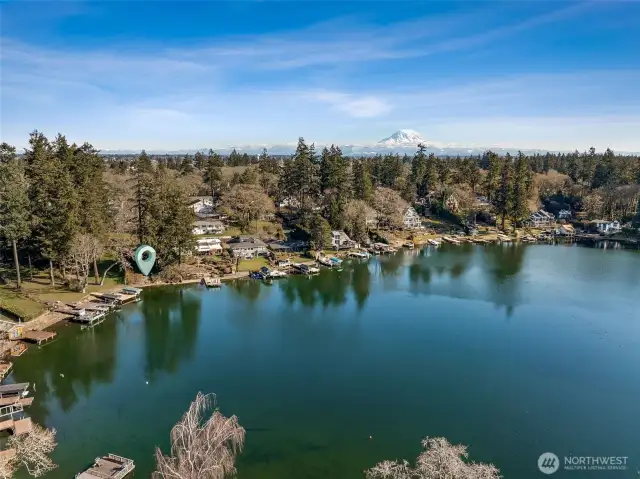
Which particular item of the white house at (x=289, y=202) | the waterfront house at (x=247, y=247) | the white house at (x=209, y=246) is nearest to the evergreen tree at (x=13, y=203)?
the white house at (x=209, y=246)

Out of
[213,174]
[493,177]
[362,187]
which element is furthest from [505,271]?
[213,174]

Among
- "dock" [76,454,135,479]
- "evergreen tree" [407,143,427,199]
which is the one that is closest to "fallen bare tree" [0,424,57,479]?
"dock" [76,454,135,479]

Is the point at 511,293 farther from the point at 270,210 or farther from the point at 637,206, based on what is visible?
the point at 637,206

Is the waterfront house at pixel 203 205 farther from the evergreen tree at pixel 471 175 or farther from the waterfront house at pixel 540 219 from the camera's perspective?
the waterfront house at pixel 540 219

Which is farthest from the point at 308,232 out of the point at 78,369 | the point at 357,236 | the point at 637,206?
the point at 637,206

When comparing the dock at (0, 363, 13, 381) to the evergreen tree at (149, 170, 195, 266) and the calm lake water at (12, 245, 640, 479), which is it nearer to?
the calm lake water at (12, 245, 640, 479)

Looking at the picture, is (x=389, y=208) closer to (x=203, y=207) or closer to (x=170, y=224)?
(x=203, y=207)
